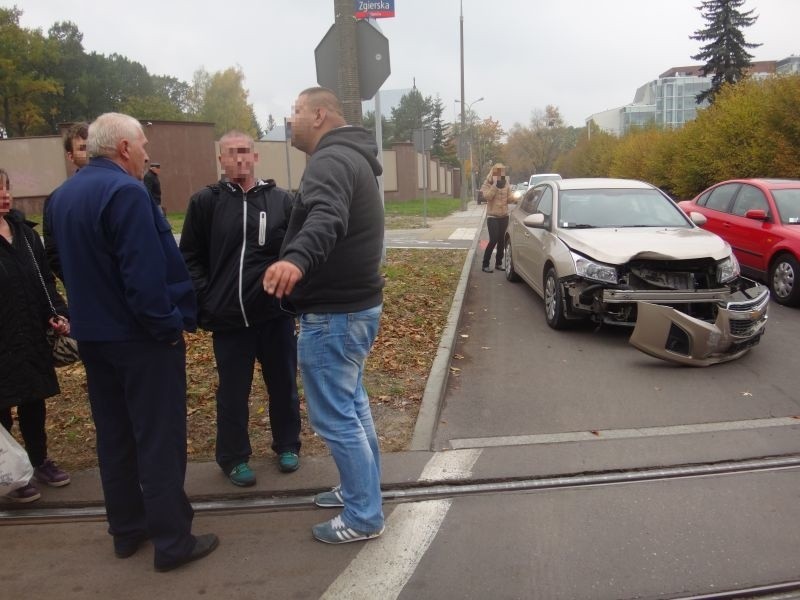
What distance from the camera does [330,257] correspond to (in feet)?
9.21

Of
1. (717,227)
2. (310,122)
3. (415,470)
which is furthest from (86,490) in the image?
(717,227)

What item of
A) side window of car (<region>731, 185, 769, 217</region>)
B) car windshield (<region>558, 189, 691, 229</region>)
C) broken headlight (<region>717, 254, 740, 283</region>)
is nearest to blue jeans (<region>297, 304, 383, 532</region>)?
broken headlight (<region>717, 254, 740, 283</region>)

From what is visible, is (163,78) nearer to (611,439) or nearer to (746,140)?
(746,140)

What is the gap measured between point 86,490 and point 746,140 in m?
19.0

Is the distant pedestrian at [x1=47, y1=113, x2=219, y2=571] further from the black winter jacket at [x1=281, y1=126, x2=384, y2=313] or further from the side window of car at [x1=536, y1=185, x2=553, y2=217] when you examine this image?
the side window of car at [x1=536, y1=185, x2=553, y2=217]

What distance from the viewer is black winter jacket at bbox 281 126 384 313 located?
263cm

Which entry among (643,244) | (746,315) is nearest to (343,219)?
(746,315)

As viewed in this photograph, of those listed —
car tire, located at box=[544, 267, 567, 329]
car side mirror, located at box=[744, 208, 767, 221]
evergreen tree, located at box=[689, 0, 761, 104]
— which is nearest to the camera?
car tire, located at box=[544, 267, 567, 329]

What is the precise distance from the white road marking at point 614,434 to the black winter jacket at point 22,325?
246 centimetres

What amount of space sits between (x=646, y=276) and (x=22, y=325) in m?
5.15

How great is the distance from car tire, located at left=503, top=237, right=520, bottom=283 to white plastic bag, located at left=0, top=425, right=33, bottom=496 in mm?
7635

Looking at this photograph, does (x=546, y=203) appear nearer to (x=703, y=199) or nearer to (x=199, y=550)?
(x=703, y=199)

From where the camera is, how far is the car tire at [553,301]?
22.2 feet

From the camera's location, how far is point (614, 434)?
4.31m
